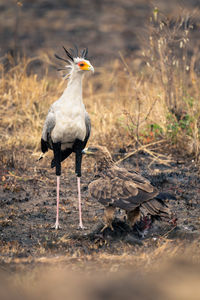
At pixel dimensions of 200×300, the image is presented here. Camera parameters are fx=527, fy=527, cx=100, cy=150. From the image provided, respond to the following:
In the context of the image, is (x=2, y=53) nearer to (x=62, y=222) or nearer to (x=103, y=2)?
(x=103, y=2)

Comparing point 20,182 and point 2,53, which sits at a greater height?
point 2,53

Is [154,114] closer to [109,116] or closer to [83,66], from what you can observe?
[109,116]

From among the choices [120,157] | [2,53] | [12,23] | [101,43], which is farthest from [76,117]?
[12,23]

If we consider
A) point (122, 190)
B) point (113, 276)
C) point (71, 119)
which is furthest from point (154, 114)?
point (113, 276)

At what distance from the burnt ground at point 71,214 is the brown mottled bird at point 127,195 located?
23 cm

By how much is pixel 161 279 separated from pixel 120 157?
12.9ft

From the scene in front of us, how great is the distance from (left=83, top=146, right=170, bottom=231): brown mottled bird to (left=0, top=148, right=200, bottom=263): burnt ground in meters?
0.23

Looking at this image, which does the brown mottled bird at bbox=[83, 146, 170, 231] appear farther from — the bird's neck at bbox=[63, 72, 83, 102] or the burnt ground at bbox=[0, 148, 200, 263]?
the bird's neck at bbox=[63, 72, 83, 102]

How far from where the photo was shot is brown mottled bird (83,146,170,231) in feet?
17.0

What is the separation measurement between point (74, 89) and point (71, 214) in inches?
60.1

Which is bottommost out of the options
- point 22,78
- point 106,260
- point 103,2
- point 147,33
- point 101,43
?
point 106,260

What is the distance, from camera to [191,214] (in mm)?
6160

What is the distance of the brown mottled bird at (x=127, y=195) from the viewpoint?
17.0ft

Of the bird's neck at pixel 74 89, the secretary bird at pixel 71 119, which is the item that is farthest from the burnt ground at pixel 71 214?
the bird's neck at pixel 74 89
